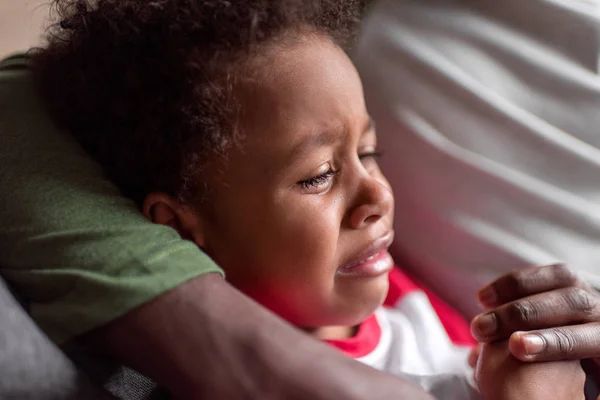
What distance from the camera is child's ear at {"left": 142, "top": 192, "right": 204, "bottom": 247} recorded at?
0.80 m

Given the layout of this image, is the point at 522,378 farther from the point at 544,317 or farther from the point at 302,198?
the point at 302,198

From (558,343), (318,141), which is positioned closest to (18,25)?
(318,141)

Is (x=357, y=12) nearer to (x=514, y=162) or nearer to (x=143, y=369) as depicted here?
(x=514, y=162)

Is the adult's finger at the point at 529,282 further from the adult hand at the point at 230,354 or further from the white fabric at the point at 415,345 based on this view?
the adult hand at the point at 230,354

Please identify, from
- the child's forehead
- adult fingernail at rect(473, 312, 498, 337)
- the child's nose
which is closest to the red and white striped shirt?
adult fingernail at rect(473, 312, 498, 337)

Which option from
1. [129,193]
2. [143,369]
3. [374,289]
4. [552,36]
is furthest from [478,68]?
[143,369]

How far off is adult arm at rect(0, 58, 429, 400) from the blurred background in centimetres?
63

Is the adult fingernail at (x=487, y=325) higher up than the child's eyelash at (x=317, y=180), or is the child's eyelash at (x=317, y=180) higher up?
the child's eyelash at (x=317, y=180)

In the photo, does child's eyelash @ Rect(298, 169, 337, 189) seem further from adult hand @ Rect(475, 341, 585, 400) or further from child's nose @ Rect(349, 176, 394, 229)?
adult hand @ Rect(475, 341, 585, 400)

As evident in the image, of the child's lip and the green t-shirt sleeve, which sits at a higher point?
the green t-shirt sleeve

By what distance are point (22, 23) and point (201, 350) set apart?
98 centimetres

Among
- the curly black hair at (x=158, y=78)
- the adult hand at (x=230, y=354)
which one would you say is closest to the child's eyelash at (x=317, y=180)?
the curly black hair at (x=158, y=78)

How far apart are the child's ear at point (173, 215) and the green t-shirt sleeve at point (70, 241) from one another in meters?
0.09

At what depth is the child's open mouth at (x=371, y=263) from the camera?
842mm
